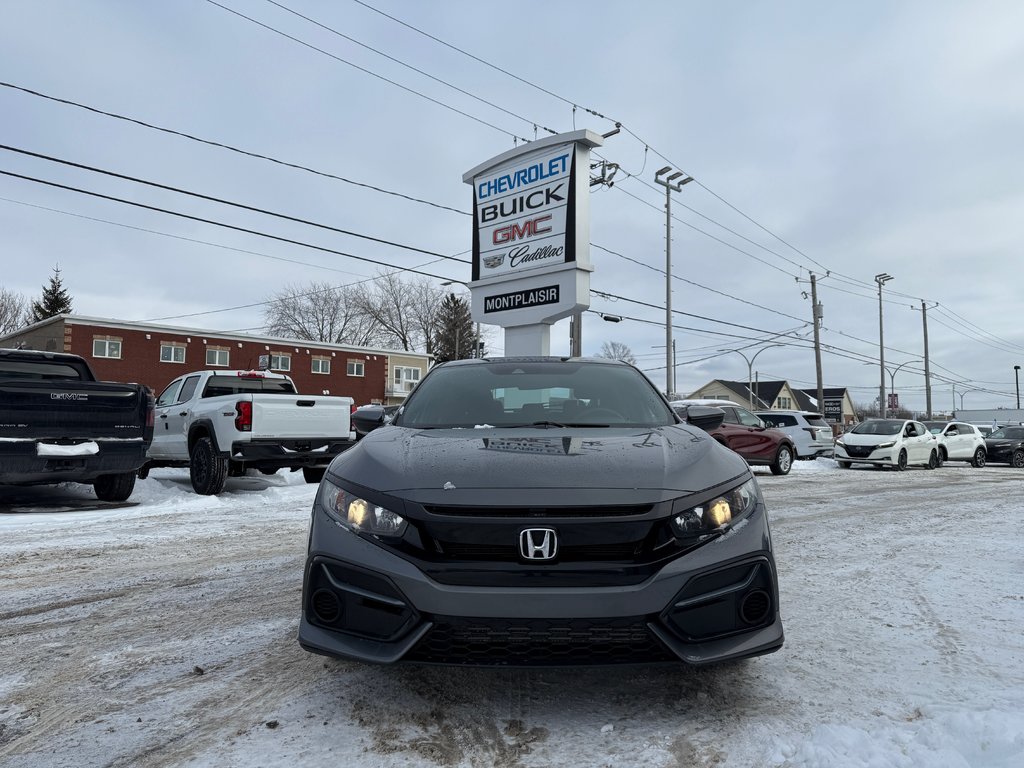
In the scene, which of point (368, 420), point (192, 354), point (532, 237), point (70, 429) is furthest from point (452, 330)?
point (368, 420)

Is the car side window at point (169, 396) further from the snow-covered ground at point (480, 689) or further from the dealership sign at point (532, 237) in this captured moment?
the dealership sign at point (532, 237)

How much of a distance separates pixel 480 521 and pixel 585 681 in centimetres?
103

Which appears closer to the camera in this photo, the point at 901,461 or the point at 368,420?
the point at 368,420

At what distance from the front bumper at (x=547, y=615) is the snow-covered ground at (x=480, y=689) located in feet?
0.91

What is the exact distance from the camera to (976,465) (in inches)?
947

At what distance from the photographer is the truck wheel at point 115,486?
8.82 m

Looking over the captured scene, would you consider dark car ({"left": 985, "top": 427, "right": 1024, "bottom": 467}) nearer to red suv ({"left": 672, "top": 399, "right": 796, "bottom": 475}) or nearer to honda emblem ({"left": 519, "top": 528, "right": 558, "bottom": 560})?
red suv ({"left": 672, "top": 399, "right": 796, "bottom": 475})

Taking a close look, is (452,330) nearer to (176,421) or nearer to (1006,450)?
(1006,450)

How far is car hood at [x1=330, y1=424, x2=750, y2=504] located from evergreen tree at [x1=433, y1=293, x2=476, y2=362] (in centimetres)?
6215

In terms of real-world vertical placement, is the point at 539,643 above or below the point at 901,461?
above

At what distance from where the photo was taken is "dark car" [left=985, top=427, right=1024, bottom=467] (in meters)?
24.8

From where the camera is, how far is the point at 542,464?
2.65 meters

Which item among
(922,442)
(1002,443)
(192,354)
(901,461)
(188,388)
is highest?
(192,354)

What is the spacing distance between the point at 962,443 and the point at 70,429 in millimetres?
26132
